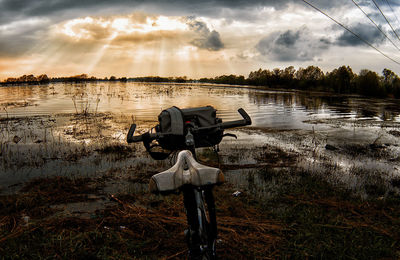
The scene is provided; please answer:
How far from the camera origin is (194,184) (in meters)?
1.73

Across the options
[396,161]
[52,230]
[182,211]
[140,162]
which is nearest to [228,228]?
[182,211]

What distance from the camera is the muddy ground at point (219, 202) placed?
3.89 meters

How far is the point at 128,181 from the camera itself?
7.25 m

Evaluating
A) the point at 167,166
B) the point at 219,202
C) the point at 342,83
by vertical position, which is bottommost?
the point at 219,202

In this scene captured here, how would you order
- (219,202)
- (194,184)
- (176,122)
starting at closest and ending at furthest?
(194,184) → (176,122) → (219,202)

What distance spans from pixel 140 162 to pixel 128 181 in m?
1.79

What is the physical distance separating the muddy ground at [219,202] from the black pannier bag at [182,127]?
1.02 meters

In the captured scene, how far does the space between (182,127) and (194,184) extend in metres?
0.87

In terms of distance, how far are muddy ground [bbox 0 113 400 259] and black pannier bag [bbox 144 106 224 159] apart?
1021mm

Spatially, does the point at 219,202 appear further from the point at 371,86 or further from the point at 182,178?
the point at 371,86

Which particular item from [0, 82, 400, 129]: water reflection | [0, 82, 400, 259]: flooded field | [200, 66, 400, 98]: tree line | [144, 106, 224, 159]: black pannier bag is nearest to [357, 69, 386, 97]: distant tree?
[200, 66, 400, 98]: tree line

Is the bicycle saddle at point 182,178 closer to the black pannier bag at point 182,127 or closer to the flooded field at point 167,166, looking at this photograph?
the black pannier bag at point 182,127

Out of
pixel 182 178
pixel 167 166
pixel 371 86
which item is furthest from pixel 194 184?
pixel 371 86

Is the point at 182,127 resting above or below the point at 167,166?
above
